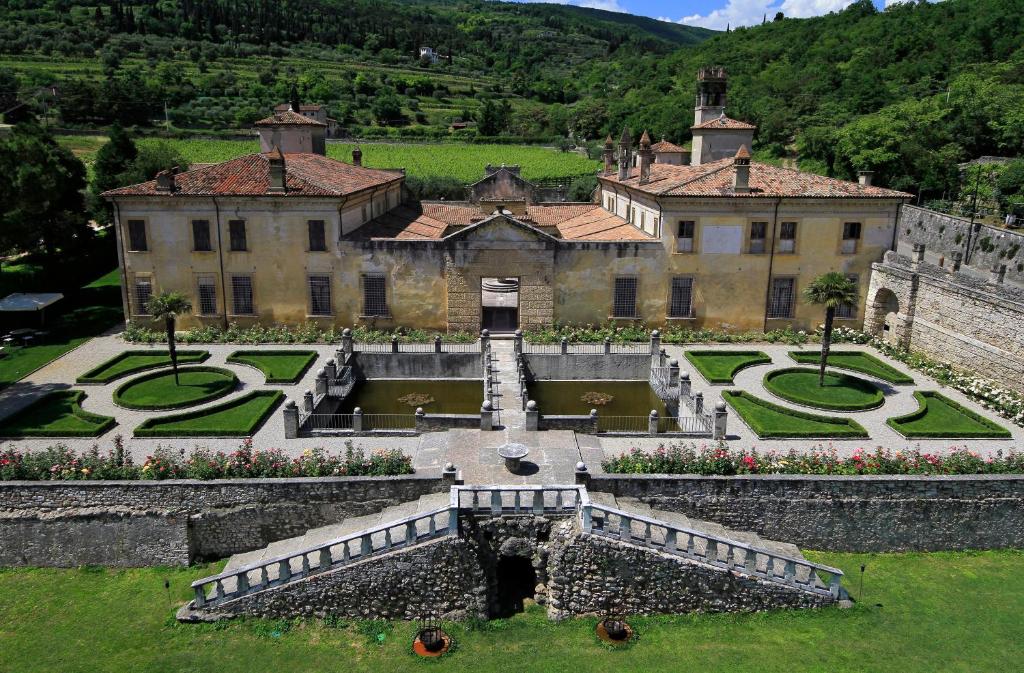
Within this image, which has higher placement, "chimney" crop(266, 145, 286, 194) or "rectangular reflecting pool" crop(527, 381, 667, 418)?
"chimney" crop(266, 145, 286, 194)

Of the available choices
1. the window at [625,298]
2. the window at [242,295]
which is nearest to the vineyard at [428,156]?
the window at [242,295]

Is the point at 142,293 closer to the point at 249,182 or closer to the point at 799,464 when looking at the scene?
the point at 249,182

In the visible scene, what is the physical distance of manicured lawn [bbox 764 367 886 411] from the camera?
27.1 m

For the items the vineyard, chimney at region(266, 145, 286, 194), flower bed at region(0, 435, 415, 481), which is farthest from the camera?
the vineyard

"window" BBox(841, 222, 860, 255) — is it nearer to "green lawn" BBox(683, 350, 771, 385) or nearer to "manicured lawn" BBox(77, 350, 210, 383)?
"green lawn" BBox(683, 350, 771, 385)

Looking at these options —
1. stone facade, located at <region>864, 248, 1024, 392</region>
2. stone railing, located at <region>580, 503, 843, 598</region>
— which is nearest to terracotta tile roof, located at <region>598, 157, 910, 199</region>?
stone facade, located at <region>864, 248, 1024, 392</region>

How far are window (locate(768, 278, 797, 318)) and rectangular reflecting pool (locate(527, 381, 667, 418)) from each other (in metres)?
8.68

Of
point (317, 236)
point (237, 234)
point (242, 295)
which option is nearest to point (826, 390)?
point (317, 236)

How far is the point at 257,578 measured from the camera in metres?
19.1

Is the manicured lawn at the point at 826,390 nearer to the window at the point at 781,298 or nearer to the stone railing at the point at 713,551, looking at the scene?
the window at the point at 781,298

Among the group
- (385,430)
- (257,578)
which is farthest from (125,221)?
(257,578)

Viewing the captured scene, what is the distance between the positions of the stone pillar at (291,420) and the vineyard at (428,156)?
1854 inches

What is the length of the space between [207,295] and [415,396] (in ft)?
42.0

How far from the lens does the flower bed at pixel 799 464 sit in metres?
21.5
